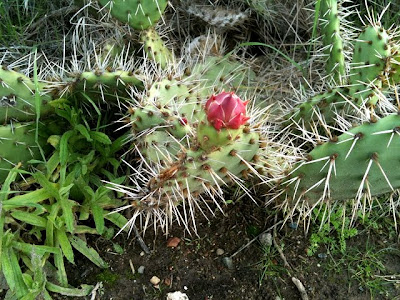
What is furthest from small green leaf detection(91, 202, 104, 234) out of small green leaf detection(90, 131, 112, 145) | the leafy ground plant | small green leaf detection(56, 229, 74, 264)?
small green leaf detection(90, 131, 112, 145)

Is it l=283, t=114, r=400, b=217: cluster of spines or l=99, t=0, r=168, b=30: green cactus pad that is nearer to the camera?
l=283, t=114, r=400, b=217: cluster of spines

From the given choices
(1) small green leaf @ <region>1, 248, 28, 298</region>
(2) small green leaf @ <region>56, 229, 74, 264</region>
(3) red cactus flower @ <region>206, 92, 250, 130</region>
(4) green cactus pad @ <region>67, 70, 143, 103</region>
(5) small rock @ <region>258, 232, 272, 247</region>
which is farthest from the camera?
(5) small rock @ <region>258, 232, 272, 247</region>

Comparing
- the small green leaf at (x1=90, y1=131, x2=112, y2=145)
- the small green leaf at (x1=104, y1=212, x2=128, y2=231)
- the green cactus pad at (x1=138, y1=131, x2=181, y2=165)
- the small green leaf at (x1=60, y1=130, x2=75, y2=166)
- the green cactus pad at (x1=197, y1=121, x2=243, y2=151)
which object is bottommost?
the small green leaf at (x1=104, y1=212, x2=128, y2=231)

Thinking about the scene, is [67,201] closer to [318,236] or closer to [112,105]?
[112,105]

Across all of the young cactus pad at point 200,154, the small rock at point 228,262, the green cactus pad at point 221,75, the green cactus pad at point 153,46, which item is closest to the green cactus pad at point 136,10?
the green cactus pad at point 153,46

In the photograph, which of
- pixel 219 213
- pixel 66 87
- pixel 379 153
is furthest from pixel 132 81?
pixel 379 153

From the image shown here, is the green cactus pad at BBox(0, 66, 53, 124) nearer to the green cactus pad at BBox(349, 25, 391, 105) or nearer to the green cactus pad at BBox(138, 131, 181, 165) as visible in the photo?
the green cactus pad at BBox(138, 131, 181, 165)
